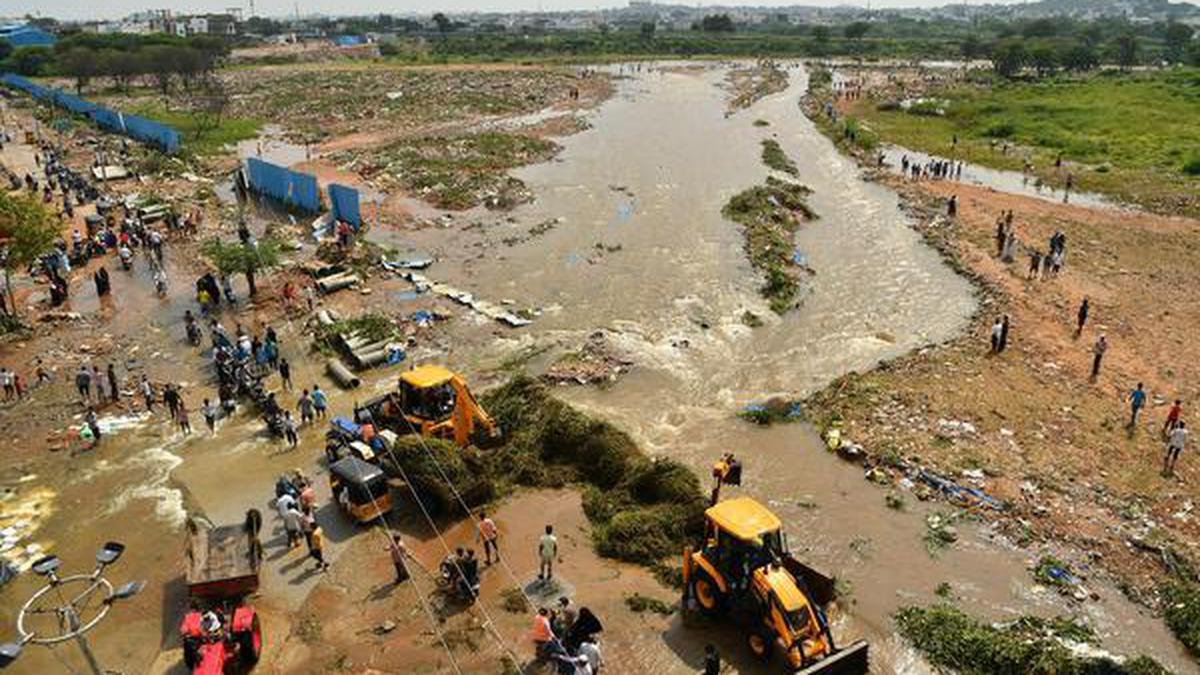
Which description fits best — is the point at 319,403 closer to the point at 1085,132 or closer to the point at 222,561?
the point at 222,561

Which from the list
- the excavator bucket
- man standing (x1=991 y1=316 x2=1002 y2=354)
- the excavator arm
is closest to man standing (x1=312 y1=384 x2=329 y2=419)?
the excavator arm

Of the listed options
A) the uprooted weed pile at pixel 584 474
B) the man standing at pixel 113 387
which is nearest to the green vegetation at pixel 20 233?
the man standing at pixel 113 387

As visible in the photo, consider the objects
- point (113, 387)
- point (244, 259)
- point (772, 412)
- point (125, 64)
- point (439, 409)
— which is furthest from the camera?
point (125, 64)

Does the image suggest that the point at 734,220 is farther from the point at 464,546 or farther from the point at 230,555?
the point at 230,555

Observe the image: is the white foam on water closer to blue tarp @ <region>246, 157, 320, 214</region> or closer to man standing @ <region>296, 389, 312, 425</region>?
man standing @ <region>296, 389, 312, 425</region>

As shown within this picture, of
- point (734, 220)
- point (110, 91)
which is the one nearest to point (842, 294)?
point (734, 220)

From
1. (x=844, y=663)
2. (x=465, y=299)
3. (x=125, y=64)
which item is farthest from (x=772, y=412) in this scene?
(x=125, y=64)
